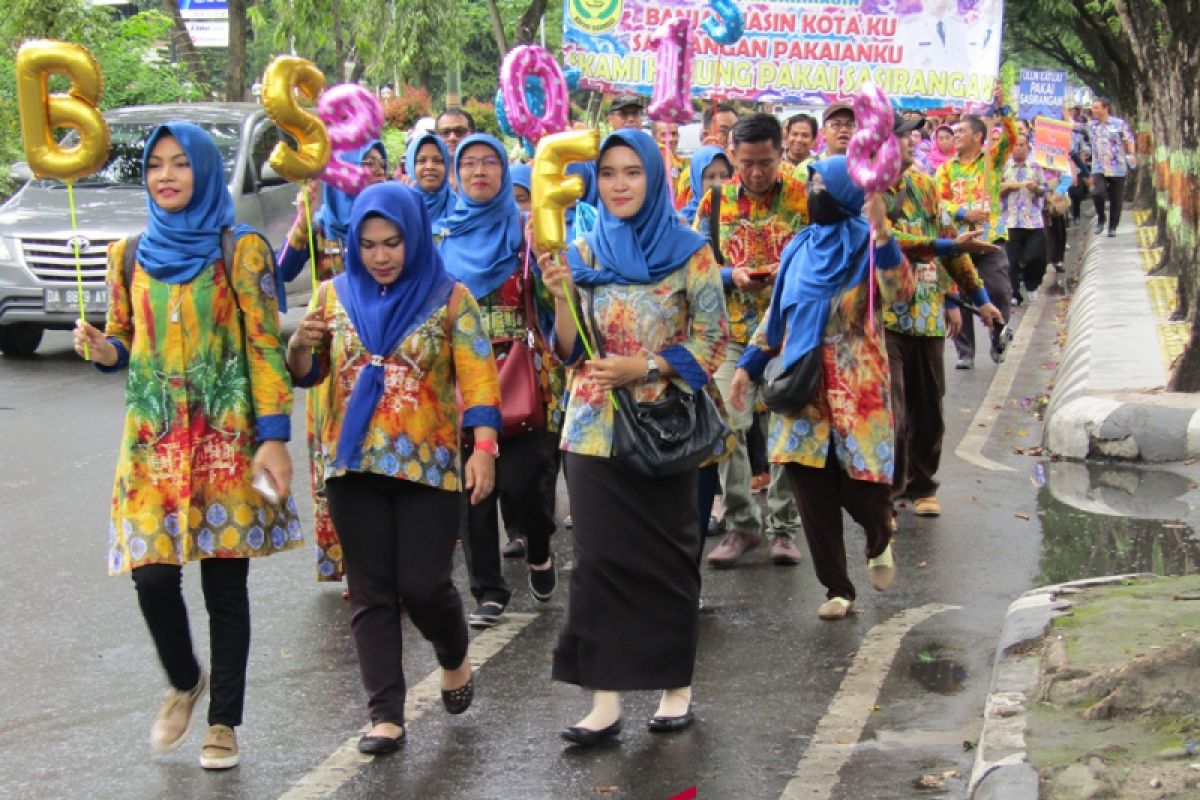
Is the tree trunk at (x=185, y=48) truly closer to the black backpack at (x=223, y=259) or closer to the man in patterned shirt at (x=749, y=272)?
the man in patterned shirt at (x=749, y=272)

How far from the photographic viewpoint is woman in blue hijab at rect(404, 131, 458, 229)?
7.59m

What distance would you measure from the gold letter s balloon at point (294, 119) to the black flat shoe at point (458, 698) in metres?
1.63

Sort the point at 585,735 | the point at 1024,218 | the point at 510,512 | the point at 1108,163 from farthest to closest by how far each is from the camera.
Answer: the point at 1108,163 < the point at 1024,218 < the point at 510,512 < the point at 585,735

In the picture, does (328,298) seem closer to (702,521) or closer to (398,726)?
(398,726)

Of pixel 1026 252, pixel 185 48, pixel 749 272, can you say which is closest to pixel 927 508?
pixel 749 272

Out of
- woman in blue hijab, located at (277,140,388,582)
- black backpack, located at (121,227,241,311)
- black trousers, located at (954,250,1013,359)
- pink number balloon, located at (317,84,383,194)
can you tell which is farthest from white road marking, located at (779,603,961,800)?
black trousers, located at (954,250,1013,359)

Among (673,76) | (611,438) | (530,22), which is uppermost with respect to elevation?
(530,22)

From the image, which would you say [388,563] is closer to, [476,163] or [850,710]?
[850,710]

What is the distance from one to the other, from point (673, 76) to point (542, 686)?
3.22m

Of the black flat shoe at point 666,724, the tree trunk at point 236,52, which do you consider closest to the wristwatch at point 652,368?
the black flat shoe at point 666,724

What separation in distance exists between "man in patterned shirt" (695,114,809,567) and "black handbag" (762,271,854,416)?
35.8 inches

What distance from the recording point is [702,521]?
Result: 6.86 meters

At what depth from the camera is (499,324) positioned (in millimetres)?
6871

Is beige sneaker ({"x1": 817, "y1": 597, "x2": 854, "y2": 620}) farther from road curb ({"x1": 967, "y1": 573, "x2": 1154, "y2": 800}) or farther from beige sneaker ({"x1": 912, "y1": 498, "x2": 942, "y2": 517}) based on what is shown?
beige sneaker ({"x1": 912, "y1": 498, "x2": 942, "y2": 517})
